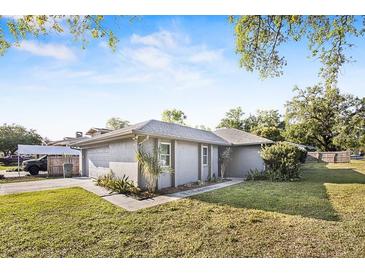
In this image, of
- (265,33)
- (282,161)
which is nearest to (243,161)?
(282,161)

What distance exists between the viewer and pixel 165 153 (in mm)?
8992

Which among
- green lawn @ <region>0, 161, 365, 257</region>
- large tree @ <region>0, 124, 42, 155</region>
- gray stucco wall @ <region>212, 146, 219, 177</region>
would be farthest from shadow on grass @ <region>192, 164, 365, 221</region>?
large tree @ <region>0, 124, 42, 155</region>

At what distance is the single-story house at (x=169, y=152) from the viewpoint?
8.30 meters

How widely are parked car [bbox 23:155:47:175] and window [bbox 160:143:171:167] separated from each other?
11.1m

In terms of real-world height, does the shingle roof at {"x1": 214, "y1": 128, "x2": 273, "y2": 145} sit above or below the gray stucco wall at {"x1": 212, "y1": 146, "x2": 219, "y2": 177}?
above

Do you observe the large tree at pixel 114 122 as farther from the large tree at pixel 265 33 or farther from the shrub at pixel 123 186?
the large tree at pixel 265 33

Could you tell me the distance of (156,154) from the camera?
815 centimetres

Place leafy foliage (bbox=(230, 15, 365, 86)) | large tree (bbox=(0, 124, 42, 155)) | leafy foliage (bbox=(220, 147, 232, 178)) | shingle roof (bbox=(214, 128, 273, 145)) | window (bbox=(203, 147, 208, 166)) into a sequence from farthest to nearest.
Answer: large tree (bbox=(0, 124, 42, 155))
leafy foliage (bbox=(220, 147, 232, 178))
shingle roof (bbox=(214, 128, 273, 145))
window (bbox=(203, 147, 208, 166))
leafy foliage (bbox=(230, 15, 365, 86))

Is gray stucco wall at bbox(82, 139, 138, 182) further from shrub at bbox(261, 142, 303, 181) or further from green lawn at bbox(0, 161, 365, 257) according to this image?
shrub at bbox(261, 142, 303, 181)

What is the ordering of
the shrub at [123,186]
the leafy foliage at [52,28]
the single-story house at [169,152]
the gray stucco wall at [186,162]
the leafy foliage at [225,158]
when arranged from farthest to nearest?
the leafy foliage at [225,158], the gray stucco wall at [186,162], the single-story house at [169,152], the shrub at [123,186], the leafy foliage at [52,28]

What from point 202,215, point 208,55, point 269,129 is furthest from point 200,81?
point 269,129

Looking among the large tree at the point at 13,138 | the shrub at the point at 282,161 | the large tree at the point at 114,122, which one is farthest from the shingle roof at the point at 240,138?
the large tree at the point at 114,122

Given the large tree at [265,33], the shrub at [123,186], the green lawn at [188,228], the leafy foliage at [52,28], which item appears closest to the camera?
the green lawn at [188,228]

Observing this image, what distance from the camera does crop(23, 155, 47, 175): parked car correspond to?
1473 centimetres
